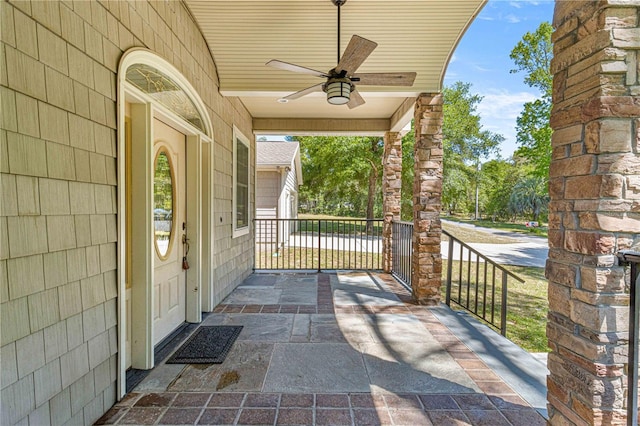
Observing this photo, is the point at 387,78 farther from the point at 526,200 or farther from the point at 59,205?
the point at 526,200

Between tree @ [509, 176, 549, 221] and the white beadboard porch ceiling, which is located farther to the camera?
tree @ [509, 176, 549, 221]

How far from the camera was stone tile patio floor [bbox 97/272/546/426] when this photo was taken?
6.11 feet

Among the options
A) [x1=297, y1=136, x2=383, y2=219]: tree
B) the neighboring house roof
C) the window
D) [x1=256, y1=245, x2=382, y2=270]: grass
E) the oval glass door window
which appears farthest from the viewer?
[x1=297, y1=136, x2=383, y2=219]: tree

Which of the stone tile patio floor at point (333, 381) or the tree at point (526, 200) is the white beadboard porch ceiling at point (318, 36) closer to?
the stone tile patio floor at point (333, 381)

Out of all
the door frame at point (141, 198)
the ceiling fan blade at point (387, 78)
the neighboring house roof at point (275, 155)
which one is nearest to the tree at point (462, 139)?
the neighboring house roof at point (275, 155)

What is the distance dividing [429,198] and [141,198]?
10.4 ft

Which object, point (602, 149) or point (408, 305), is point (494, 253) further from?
point (602, 149)

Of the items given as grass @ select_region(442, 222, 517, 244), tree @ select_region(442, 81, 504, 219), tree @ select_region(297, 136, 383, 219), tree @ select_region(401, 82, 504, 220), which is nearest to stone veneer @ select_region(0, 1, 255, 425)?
tree @ select_region(297, 136, 383, 219)

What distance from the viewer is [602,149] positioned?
125 cm

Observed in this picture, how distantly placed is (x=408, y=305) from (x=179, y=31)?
3.87 m

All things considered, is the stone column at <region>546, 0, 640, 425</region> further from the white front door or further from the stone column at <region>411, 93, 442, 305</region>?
the white front door

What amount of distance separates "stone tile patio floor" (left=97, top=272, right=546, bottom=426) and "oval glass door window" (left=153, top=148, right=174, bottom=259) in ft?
3.42

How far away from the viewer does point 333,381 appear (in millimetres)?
2227

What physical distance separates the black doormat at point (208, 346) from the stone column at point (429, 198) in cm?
233
